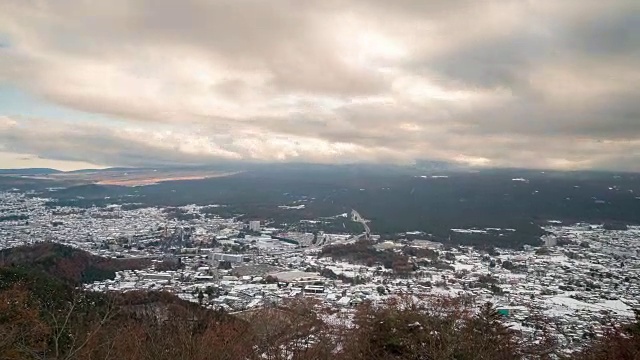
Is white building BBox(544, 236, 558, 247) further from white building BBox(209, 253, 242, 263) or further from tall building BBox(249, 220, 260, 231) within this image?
tall building BBox(249, 220, 260, 231)

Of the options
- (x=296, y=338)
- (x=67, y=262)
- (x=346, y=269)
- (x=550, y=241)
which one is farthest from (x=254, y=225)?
(x=296, y=338)

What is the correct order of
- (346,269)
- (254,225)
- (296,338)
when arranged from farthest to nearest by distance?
1. (254,225)
2. (346,269)
3. (296,338)

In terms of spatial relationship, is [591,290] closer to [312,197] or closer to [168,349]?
[168,349]

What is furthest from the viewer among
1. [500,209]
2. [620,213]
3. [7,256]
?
[500,209]

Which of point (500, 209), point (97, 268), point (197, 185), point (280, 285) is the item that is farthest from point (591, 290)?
point (197, 185)

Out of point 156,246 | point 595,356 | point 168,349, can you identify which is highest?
point 168,349

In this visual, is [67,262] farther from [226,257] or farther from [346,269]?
[346,269]

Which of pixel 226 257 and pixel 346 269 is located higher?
pixel 226 257

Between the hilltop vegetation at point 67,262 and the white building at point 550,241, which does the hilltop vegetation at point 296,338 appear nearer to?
the hilltop vegetation at point 67,262
